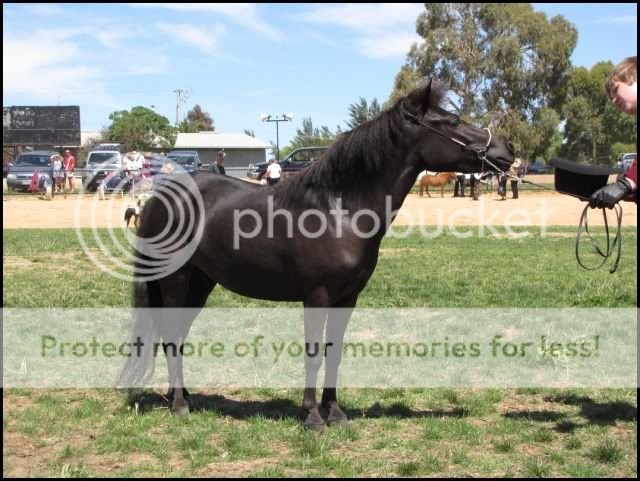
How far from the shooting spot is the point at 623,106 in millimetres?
4227

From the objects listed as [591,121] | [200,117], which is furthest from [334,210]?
[200,117]

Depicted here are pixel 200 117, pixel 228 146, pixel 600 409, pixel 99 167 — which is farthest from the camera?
pixel 200 117

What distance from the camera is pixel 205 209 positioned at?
531 centimetres

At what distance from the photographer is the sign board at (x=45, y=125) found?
199 feet

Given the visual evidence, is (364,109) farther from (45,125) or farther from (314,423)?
(314,423)

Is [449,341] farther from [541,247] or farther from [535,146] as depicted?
[535,146]

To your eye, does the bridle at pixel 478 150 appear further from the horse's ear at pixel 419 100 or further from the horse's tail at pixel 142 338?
the horse's tail at pixel 142 338

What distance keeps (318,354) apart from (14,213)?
2100 centimetres

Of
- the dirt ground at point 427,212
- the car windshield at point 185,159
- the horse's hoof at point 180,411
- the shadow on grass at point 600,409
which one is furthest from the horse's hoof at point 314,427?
the car windshield at point 185,159

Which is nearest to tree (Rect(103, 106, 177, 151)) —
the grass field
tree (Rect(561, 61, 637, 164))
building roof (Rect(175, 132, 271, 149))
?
building roof (Rect(175, 132, 271, 149))

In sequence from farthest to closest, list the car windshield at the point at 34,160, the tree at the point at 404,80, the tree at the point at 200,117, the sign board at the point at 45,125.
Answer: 1. the tree at the point at 200,117
2. the sign board at the point at 45,125
3. the tree at the point at 404,80
4. the car windshield at the point at 34,160

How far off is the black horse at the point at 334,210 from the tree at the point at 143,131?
59252 millimetres

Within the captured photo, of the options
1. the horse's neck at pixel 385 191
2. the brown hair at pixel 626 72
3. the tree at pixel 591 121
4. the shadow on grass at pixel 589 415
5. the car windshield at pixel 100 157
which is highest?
the tree at pixel 591 121

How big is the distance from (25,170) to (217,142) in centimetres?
4498
